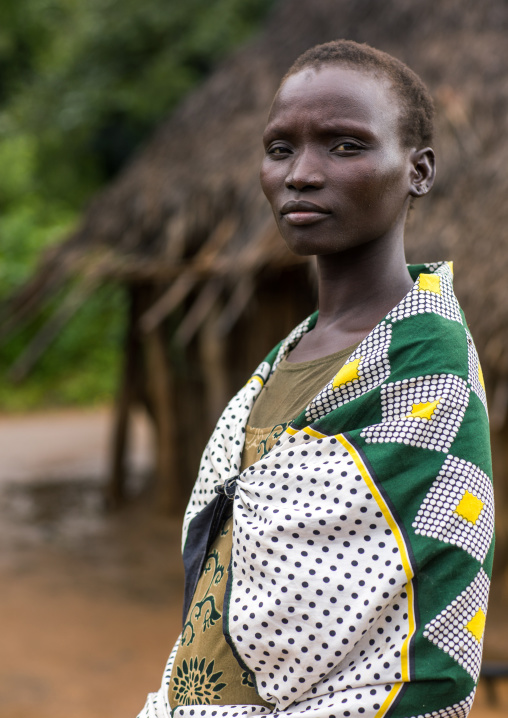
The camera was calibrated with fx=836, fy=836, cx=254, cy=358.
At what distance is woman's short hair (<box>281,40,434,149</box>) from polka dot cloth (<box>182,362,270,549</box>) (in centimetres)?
44

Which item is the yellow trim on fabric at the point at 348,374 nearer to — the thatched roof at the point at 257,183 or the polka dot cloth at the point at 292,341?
the polka dot cloth at the point at 292,341

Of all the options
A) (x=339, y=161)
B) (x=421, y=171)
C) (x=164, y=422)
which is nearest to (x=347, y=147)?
(x=339, y=161)

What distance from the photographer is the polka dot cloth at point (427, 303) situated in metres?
1.00

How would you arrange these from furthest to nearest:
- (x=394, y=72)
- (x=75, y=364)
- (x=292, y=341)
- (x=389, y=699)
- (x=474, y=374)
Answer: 1. (x=75, y=364)
2. (x=292, y=341)
3. (x=394, y=72)
4. (x=474, y=374)
5. (x=389, y=699)

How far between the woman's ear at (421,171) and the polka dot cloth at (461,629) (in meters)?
0.51

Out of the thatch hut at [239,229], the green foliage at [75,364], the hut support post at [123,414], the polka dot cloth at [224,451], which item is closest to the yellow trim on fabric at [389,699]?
the polka dot cloth at [224,451]

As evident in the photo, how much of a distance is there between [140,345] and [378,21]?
3.13 m

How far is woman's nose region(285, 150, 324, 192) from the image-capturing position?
1.06 metres

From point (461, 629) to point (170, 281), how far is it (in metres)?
5.37

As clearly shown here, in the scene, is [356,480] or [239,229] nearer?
[356,480]

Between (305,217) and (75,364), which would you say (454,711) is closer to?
(305,217)

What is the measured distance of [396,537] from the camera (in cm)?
91

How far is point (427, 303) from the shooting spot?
101 centimetres

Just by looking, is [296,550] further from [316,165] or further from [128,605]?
[128,605]
